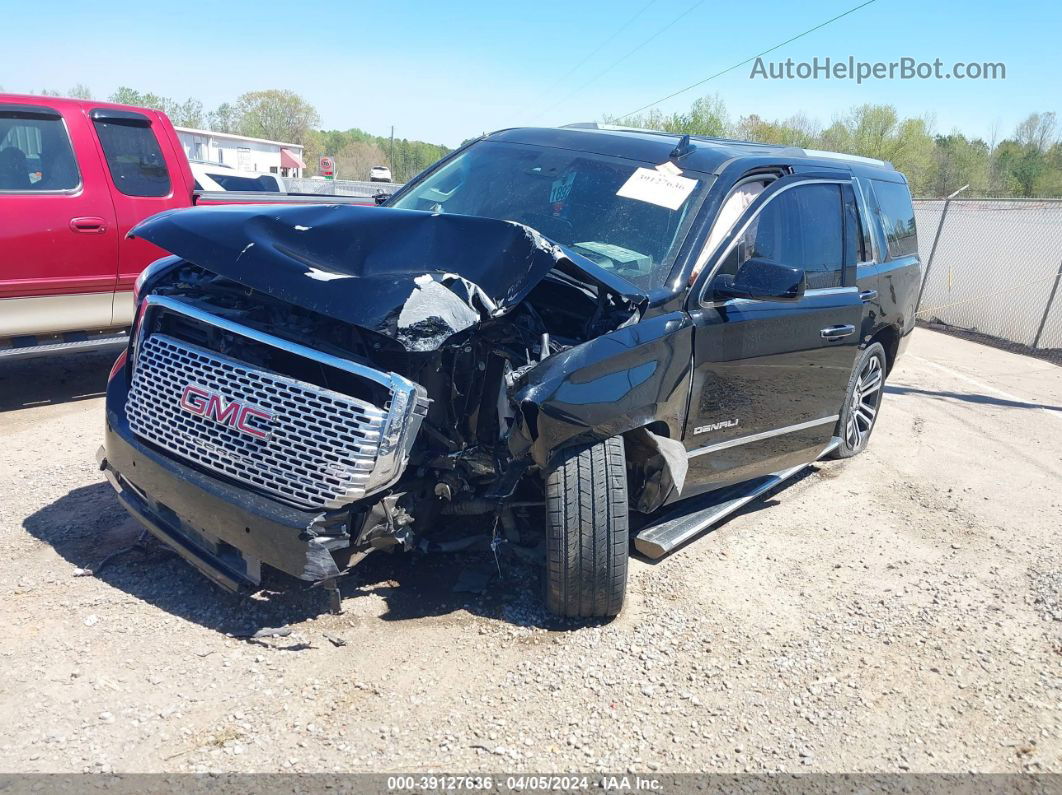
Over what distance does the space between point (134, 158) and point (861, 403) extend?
5948mm

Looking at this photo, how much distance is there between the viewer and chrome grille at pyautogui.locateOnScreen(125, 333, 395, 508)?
2.91 meters

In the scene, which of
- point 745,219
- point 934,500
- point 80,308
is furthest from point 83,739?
point 934,500

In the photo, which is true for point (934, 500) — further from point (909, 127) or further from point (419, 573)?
point (909, 127)

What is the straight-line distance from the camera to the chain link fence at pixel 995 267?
1255cm

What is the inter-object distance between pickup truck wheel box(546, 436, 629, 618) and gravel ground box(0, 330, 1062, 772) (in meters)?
0.28

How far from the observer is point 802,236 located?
4.57 m

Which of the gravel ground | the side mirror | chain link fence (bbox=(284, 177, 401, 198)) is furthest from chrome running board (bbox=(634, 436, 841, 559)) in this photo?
chain link fence (bbox=(284, 177, 401, 198))

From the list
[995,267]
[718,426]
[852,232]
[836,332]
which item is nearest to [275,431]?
[718,426]

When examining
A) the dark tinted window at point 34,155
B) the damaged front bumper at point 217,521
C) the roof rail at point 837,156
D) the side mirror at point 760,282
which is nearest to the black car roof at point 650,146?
the roof rail at point 837,156

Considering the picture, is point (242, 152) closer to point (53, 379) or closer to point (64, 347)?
point (53, 379)

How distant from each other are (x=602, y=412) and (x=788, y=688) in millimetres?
1348

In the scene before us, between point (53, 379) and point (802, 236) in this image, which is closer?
point (802, 236)

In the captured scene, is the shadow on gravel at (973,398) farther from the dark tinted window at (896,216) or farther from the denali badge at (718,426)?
the denali badge at (718,426)

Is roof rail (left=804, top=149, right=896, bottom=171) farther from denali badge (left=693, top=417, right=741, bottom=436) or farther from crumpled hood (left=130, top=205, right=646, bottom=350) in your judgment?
crumpled hood (left=130, top=205, right=646, bottom=350)
